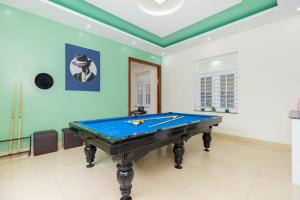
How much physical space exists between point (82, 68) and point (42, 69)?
0.83 m

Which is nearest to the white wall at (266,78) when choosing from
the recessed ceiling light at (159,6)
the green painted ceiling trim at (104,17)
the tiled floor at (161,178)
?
the tiled floor at (161,178)

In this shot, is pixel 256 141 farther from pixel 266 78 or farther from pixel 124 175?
pixel 124 175

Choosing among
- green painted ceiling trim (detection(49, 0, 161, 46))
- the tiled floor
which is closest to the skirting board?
the tiled floor

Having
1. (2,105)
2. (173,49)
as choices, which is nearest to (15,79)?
(2,105)

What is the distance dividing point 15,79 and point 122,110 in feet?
8.41

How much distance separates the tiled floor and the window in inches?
62.0

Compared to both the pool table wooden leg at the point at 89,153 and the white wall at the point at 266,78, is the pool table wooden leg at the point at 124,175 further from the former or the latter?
the white wall at the point at 266,78

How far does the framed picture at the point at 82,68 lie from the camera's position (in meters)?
3.34

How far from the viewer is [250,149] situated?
306 cm

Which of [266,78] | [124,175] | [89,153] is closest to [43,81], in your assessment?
[89,153]

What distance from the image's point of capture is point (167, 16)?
333cm

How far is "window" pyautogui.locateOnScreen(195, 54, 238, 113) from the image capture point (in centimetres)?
391

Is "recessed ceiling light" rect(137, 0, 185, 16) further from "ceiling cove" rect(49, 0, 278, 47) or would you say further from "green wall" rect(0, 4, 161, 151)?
"green wall" rect(0, 4, 161, 151)

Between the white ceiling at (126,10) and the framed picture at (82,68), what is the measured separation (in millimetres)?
505
